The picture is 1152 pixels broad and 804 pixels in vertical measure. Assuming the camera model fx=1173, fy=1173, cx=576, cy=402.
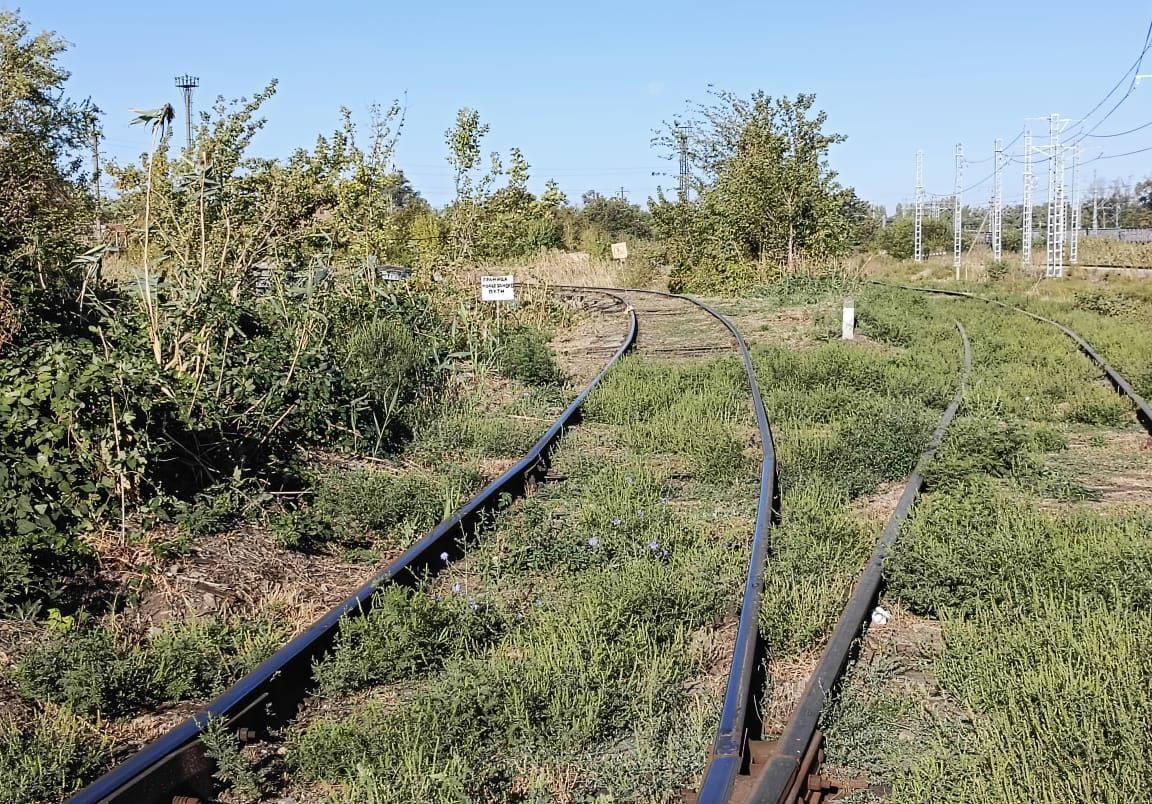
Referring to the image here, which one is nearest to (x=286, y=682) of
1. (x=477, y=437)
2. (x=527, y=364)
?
(x=477, y=437)

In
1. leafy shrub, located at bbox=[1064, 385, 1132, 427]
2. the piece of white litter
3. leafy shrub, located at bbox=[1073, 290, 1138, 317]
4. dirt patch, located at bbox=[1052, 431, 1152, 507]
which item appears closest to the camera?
the piece of white litter

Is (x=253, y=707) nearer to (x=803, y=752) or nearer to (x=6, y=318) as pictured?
(x=803, y=752)

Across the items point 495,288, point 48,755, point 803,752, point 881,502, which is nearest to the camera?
point 803,752

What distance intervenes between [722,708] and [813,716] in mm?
305

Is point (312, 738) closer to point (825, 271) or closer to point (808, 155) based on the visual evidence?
point (825, 271)

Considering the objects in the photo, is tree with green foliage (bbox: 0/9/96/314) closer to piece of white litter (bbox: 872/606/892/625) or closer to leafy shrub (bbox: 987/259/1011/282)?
piece of white litter (bbox: 872/606/892/625)

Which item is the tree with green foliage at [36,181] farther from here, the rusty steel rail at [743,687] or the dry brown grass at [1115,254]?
the dry brown grass at [1115,254]

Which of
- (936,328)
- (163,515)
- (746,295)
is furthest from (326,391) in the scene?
(746,295)

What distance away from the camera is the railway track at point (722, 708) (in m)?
3.37

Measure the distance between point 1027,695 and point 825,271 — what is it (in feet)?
76.9

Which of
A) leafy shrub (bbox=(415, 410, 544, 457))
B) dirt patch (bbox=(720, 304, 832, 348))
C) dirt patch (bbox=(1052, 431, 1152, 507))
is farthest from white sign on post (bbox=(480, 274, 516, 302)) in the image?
dirt patch (bbox=(1052, 431, 1152, 507))

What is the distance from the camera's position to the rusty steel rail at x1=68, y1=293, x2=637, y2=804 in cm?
341

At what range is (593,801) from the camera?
3.45 m

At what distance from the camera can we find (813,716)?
3.80 meters
